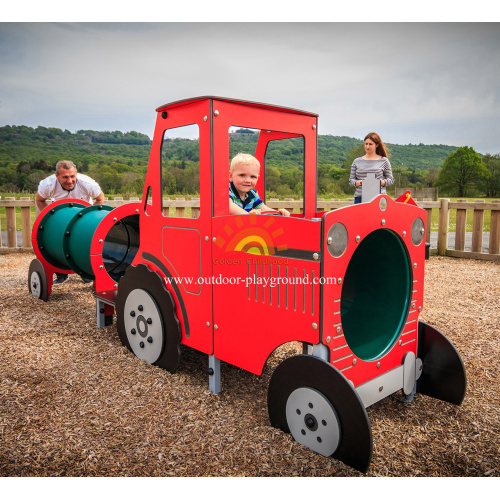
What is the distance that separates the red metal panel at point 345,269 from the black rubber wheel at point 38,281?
397cm

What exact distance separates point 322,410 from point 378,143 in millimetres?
4123

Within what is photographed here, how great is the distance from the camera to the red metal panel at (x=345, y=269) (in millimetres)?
1946

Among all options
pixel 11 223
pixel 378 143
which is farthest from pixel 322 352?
pixel 11 223

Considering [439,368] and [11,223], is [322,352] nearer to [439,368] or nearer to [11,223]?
[439,368]

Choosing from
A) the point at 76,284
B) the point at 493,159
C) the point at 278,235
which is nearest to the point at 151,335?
the point at 278,235

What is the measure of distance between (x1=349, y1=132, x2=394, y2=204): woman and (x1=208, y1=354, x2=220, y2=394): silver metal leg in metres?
3.32

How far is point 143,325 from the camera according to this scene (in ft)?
10.1

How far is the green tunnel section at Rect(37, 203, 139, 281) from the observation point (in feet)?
14.2

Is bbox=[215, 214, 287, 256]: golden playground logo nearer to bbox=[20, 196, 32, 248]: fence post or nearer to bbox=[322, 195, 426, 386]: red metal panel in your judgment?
bbox=[322, 195, 426, 386]: red metal panel

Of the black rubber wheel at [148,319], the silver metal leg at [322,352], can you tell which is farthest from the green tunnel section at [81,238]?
the silver metal leg at [322,352]

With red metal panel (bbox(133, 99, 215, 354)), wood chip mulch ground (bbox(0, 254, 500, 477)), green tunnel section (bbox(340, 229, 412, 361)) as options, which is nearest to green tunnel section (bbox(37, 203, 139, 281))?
wood chip mulch ground (bbox(0, 254, 500, 477))

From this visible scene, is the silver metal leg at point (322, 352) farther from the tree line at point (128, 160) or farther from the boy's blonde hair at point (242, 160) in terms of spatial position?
the tree line at point (128, 160)

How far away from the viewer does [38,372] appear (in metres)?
2.96

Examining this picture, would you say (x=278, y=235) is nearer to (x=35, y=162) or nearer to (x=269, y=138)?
(x=269, y=138)
